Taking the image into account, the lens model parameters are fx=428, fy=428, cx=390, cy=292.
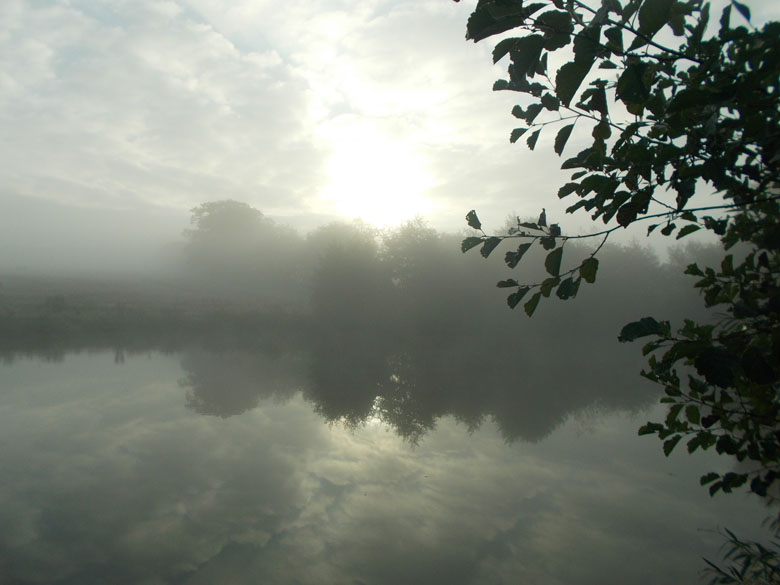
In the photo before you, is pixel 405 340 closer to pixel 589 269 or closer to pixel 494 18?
pixel 589 269

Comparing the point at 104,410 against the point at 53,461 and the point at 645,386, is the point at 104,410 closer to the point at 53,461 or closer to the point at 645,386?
the point at 53,461

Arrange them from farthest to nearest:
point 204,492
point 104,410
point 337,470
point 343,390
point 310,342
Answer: point 310,342 < point 343,390 < point 104,410 < point 337,470 < point 204,492

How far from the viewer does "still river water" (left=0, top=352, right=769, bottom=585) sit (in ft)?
21.3

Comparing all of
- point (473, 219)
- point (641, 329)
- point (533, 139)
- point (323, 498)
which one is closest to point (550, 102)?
point (533, 139)

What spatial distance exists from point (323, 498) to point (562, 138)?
29.0ft

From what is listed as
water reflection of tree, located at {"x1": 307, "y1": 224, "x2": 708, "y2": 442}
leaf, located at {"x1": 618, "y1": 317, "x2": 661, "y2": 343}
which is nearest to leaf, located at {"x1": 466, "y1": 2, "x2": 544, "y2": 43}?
leaf, located at {"x1": 618, "y1": 317, "x2": 661, "y2": 343}

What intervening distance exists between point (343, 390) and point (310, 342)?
41.4 ft

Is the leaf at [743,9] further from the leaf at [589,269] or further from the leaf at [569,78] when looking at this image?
the leaf at [589,269]

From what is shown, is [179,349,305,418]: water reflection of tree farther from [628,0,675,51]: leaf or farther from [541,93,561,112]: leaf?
[628,0,675,51]: leaf

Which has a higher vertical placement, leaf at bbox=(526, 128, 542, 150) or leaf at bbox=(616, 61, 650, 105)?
leaf at bbox=(526, 128, 542, 150)

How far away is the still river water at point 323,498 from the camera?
255 inches

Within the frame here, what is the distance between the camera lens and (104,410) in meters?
13.0

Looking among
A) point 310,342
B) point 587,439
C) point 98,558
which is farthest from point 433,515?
point 310,342

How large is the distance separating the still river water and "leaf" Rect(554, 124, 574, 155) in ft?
21.6
